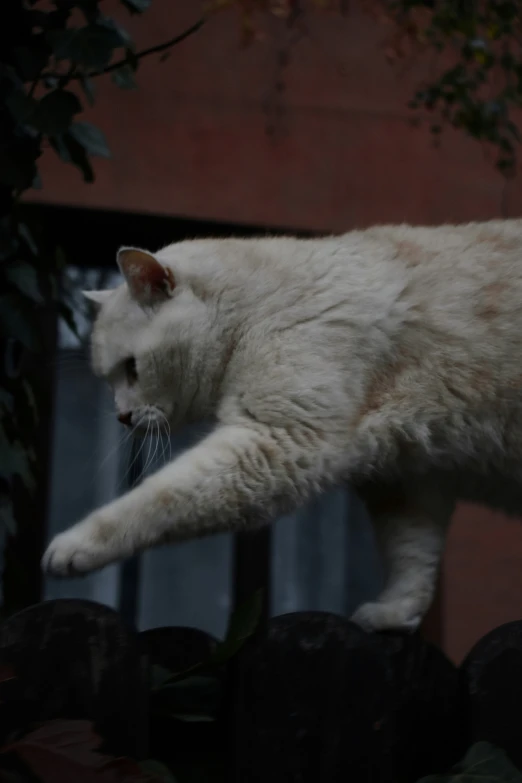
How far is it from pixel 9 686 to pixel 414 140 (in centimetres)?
321

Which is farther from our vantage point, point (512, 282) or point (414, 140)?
point (414, 140)

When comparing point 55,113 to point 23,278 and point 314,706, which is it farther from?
point 314,706

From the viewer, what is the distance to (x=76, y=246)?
4.10 meters

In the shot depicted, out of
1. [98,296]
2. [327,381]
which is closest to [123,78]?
[98,296]

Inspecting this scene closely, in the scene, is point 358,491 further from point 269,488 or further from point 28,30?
point 28,30

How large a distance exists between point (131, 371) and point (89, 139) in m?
0.53

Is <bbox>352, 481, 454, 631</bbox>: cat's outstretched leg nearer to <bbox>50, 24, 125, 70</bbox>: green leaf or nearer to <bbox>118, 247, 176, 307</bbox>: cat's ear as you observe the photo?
<bbox>118, 247, 176, 307</bbox>: cat's ear

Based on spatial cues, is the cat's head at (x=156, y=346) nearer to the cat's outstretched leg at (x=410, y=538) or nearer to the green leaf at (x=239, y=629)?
the cat's outstretched leg at (x=410, y=538)

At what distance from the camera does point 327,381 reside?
78.7 inches

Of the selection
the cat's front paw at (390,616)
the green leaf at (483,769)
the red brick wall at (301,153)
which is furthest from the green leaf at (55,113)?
the red brick wall at (301,153)

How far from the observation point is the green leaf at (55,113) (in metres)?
2.04

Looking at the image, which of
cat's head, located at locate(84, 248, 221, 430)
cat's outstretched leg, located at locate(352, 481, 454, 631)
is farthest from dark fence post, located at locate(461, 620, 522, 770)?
cat's head, located at locate(84, 248, 221, 430)

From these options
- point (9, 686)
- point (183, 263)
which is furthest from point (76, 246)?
point (9, 686)

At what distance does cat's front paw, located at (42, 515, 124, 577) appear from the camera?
1857mm
